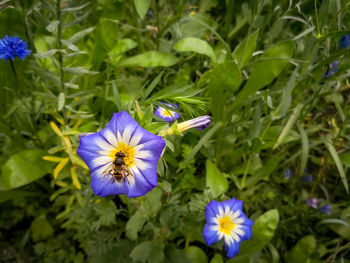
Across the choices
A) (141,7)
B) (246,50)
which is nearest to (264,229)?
(246,50)

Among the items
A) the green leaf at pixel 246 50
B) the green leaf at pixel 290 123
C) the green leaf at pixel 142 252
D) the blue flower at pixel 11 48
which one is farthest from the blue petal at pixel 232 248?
the blue flower at pixel 11 48

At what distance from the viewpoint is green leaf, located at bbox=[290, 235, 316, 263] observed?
146cm

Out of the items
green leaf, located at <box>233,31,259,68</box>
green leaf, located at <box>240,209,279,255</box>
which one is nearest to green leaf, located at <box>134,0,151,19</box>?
green leaf, located at <box>233,31,259,68</box>

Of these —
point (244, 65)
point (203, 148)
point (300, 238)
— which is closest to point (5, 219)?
point (203, 148)

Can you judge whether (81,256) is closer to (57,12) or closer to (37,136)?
(37,136)

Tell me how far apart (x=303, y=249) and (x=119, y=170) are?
3.81ft

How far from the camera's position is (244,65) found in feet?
4.01

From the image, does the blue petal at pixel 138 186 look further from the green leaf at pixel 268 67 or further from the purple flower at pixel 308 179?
the purple flower at pixel 308 179

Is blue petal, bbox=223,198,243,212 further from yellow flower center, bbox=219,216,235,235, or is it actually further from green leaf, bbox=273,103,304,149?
green leaf, bbox=273,103,304,149

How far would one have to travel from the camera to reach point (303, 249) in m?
1.47

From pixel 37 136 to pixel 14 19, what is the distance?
20.8 inches

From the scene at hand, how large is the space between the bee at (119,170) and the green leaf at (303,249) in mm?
1118

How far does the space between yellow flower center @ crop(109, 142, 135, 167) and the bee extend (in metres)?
0.03

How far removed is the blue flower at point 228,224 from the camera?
42.3 inches
